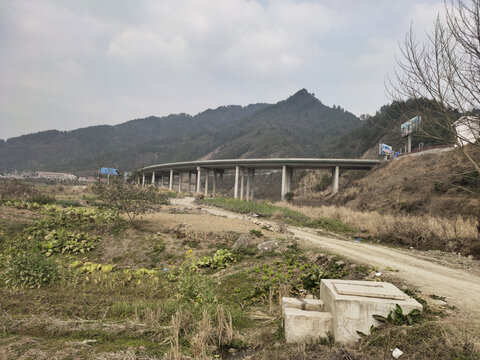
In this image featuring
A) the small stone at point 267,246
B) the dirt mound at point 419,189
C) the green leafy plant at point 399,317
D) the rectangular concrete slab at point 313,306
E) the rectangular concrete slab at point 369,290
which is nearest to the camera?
the green leafy plant at point 399,317

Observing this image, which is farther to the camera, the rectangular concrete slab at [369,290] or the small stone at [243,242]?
the small stone at [243,242]

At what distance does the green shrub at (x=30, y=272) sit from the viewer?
7.75m

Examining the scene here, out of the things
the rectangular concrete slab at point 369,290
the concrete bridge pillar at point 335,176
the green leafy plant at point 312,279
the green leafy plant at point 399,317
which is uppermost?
the concrete bridge pillar at point 335,176

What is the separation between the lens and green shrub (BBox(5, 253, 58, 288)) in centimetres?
775

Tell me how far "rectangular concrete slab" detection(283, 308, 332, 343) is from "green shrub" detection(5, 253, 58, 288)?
25.1 ft

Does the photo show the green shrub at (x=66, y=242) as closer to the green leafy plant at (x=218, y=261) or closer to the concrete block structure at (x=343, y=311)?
the green leafy plant at (x=218, y=261)

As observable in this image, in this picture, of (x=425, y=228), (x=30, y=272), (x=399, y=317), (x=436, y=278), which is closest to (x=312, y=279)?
(x=399, y=317)

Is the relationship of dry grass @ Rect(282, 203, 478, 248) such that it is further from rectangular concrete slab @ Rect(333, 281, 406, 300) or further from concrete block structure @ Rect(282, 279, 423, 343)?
concrete block structure @ Rect(282, 279, 423, 343)

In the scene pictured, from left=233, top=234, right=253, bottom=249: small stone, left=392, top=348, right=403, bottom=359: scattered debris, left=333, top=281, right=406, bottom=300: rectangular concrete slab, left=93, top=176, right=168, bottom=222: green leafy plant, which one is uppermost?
left=93, top=176, right=168, bottom=222: green leafy plant

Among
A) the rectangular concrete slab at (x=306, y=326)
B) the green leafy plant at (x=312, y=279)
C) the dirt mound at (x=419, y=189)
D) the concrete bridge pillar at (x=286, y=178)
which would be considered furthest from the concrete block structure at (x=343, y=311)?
the concrete bridge pillar at (x=286, y=178)

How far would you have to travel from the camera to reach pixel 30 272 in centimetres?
788

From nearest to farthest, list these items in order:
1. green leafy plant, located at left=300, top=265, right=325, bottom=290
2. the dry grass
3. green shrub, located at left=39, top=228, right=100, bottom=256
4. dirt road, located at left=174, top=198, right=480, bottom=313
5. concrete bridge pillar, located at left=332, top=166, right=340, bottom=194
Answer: dirt road, located at left=174, top=198, right=480, bottom=313
green leafy plant, located at left=300, top=265, right=325, bottom=290
green shrub, located at left=39, top=228, right=100, bottom=256
the dry grass
concrete bridge pillar, located at left=332, top=166, right=340, bottom=194

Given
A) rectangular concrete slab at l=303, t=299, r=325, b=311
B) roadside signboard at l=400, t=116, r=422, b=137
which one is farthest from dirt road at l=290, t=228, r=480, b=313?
roadside signboard at l=400, t=116, r=422, b=137

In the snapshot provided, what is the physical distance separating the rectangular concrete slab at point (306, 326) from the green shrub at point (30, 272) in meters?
7.64
